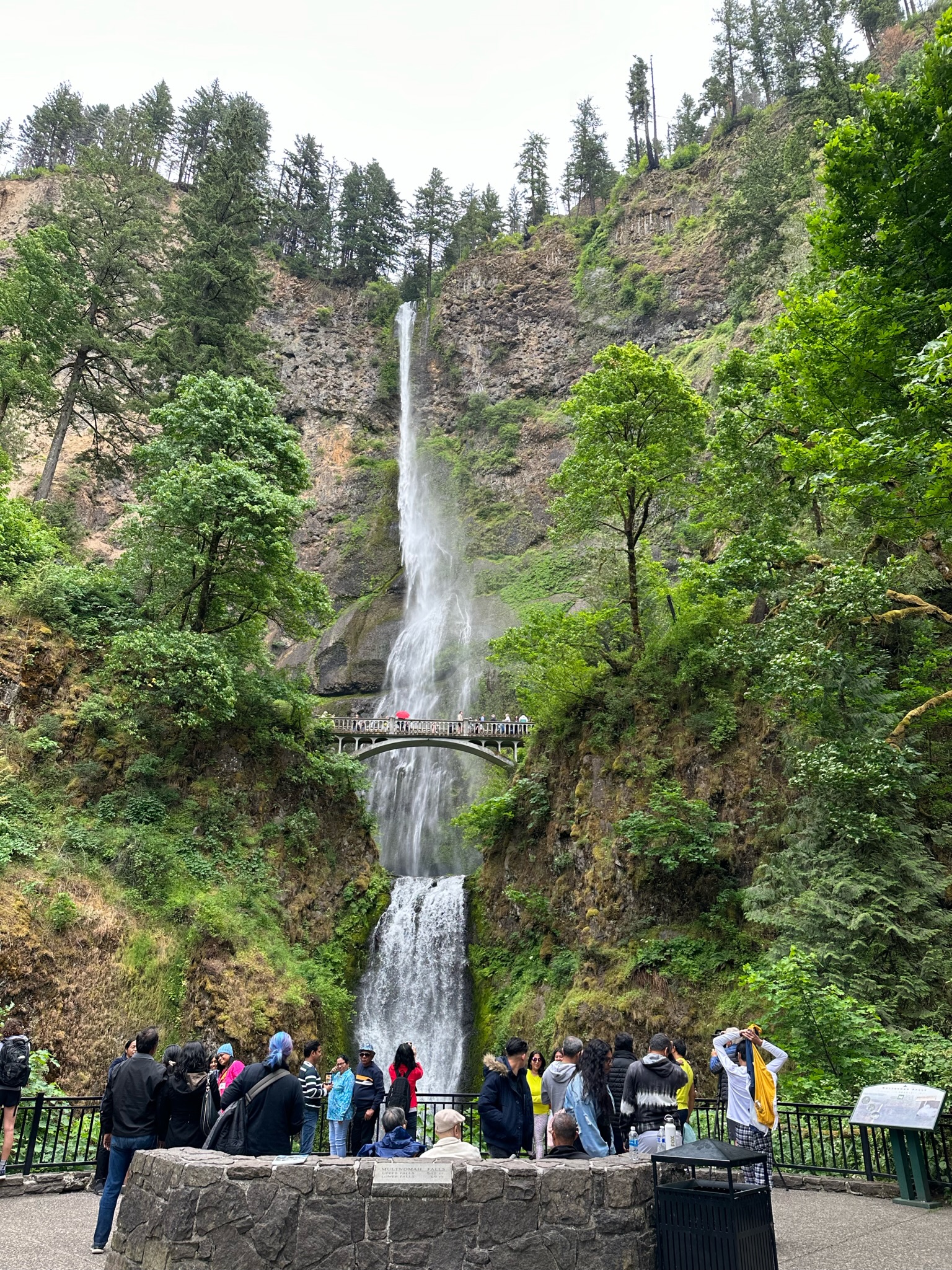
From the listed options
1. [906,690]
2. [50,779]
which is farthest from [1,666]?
[906,690]

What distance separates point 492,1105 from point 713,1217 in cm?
209

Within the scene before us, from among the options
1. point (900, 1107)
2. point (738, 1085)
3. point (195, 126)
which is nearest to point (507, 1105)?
point (738, 1085)

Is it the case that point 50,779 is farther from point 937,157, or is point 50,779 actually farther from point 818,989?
point 937,157

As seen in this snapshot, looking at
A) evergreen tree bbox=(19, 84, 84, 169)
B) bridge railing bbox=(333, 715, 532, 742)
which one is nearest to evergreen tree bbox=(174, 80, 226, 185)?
evergreen tree bbox=(19, 84, 84, 169)

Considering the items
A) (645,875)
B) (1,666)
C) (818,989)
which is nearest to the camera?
(818,989)

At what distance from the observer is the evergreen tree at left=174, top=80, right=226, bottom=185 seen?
2657 inches

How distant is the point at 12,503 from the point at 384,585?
83.8 ft

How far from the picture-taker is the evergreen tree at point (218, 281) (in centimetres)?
2647

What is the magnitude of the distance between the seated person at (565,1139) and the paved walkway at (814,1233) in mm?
1824

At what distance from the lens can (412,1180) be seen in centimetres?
523

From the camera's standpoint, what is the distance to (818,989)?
10469 mm

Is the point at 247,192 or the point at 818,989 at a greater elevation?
the point at 247,192

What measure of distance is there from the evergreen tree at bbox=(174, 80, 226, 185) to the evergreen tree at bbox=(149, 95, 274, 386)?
45338 millimetres

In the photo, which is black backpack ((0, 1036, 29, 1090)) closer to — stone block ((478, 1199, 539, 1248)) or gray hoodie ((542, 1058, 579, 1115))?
gray hoodie ((542, 1058, 579, 1115))
